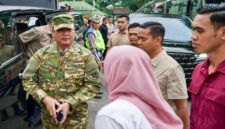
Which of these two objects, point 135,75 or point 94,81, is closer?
point 135,75

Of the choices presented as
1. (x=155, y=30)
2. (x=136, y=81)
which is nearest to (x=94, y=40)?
(x=155, y=30)

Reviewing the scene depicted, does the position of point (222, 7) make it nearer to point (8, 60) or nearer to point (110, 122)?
point (110, 122)

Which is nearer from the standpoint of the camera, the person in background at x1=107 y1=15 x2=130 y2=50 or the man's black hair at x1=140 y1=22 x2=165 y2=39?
the man's black hair at x1=140 y1=22 x2=165 y2=39

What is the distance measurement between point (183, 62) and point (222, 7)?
3352 millimetres

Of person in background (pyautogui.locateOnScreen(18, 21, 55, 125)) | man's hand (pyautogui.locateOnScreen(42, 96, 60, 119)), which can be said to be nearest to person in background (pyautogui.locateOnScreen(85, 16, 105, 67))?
person in background (pyautogui.locateOnScreen(18, 21, 55, 125))

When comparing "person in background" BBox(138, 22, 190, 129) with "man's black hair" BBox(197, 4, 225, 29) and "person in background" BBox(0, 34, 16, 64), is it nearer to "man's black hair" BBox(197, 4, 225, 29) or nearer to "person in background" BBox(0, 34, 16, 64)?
"man's black hair" BBox(197, 4, 225, 29)

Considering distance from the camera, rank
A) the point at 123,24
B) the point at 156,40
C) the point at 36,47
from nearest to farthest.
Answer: the point at 156,40 → the point at 36,47 → the point at 123,24

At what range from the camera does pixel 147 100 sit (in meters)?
1.16

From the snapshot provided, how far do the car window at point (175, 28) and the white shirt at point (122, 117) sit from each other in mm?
4580

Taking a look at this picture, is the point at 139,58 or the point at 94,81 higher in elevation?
the point at 139,58

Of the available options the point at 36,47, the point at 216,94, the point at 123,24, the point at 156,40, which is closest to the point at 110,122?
the point at 216,94

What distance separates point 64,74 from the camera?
7.00 feet

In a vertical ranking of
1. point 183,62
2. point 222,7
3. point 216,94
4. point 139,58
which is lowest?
point 183,62

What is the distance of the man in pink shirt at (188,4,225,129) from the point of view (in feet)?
5.00
